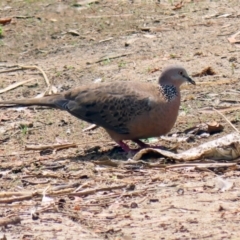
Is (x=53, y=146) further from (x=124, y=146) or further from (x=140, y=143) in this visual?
(x=140, y=143)

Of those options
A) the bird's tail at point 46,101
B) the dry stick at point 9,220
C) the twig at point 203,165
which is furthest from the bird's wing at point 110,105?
the dry stick at point 9,220

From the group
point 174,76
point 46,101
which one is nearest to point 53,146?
point 46,101

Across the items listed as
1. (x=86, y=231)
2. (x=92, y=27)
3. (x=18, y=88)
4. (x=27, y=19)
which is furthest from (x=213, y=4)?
(x=86, y=231)

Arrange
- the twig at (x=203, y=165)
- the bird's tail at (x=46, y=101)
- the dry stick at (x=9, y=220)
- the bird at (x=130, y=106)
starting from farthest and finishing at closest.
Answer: the bird's tail at (x=46, y=101), the bird at (x=130, y=106), the twig at (x=203, y=165), the dry stick at (x=9, y=220)

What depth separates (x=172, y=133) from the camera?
8438 millimetres

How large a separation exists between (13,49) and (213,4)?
8.80 feet

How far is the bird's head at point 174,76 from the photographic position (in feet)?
27.2

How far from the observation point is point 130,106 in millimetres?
8008

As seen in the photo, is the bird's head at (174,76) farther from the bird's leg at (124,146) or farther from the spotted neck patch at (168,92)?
the bird's leg at (124,146)

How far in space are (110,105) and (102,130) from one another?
78 cm

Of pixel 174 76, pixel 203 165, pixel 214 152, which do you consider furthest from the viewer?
pixel 174 76

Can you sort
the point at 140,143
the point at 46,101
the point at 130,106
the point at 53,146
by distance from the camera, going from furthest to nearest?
the point at 46,101 → the point at 53,146 → the point at 140,143 → the point at 130,106

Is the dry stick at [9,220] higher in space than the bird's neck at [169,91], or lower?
higher

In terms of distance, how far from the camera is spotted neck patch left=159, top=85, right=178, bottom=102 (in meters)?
8.02
